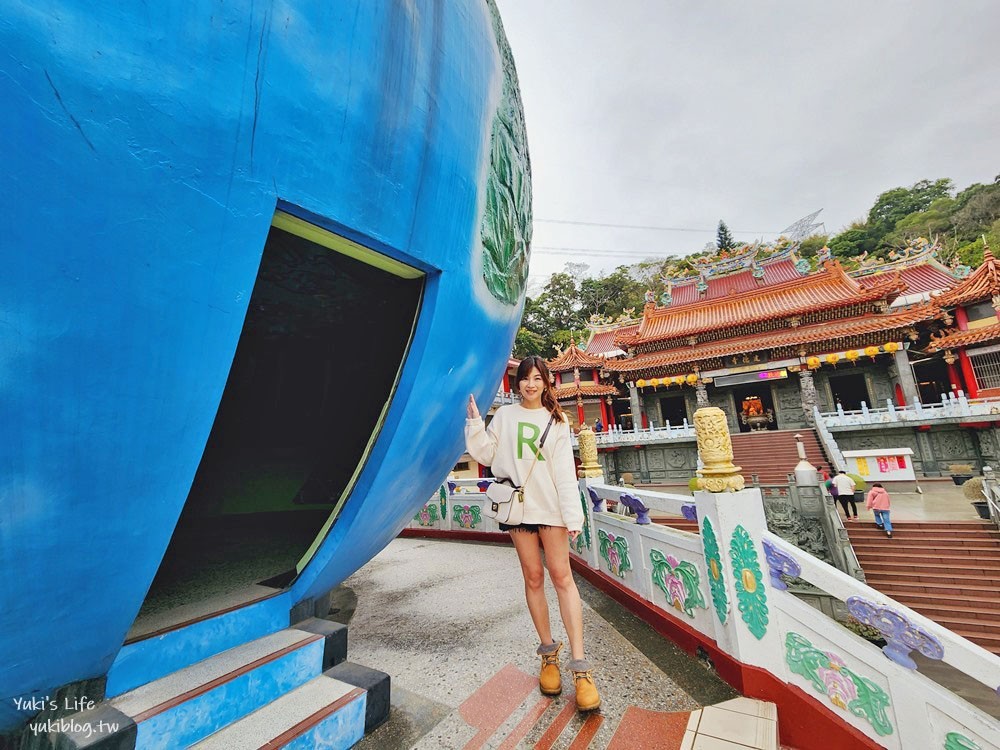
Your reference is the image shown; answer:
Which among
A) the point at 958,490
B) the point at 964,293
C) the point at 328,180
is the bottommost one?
the point at 958,490

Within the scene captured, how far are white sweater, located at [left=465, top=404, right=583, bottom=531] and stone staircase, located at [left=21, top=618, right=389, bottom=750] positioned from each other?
0.98 meters

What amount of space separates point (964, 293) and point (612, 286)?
102 feet

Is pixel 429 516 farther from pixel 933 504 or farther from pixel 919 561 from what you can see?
pixel 933 504

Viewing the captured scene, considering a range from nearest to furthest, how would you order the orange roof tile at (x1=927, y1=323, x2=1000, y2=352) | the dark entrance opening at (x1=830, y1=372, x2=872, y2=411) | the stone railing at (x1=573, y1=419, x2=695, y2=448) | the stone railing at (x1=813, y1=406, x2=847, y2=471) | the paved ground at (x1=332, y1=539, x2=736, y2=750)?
1. the paved ground at (x1=332, y1=539, x2=736, y2=750)
2. the stone railing at (x1=813, y1=406, x2=847, y2=471)
3. the orange roof tile at (x1=927, y1=323, x2=1000, y2=352)
4. the stone railing at (x1=573, y1=419, x2=695, y2=448)
5. the dark entrance opening at (x1=830, y1=372, x2=872, y2=411)

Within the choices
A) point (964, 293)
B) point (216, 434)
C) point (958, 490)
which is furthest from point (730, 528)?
point (964, 293)

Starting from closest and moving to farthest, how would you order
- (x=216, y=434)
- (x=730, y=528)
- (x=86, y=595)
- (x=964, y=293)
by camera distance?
1. (x=86, y=595)
2. (x=730, y=528)
3. (x=216, y=434)
4. (x=964, y=293)

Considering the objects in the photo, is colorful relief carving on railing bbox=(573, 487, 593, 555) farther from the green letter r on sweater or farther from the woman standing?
the green letter r on sweater

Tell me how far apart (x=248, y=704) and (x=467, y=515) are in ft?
17.0

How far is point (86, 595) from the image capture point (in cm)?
111

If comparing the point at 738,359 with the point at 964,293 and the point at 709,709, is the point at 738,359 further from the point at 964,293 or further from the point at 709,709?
the point at 709,709

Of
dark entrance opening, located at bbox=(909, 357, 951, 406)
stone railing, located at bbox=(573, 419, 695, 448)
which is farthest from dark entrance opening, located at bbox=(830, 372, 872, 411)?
stone railing, located at bbox=(573, 419, 695, 448)

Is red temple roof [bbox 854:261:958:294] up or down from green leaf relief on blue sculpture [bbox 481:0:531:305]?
up

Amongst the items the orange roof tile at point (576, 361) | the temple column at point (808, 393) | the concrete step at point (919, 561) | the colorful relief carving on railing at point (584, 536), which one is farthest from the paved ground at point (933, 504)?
the orange roof tile at point (576, 361)

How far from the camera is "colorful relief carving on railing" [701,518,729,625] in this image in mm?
2236
